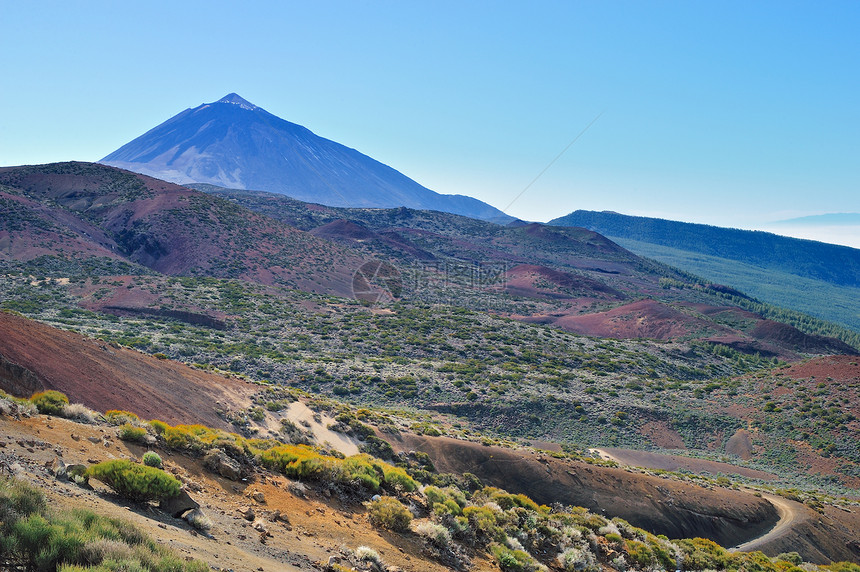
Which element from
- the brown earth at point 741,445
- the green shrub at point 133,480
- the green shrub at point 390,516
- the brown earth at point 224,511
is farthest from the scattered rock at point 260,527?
the brown earth at point 741,445

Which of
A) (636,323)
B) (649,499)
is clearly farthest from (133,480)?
(636,323)

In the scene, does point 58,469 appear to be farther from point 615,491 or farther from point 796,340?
point 796,340

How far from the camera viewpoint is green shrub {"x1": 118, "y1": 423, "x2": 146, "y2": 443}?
923 cm

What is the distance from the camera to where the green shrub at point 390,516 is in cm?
951

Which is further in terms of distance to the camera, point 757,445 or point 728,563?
point 757,445

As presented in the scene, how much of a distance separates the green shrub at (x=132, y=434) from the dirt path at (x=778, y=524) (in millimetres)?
18641

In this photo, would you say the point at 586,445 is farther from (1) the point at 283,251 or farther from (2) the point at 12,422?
(1) the point at 283,251

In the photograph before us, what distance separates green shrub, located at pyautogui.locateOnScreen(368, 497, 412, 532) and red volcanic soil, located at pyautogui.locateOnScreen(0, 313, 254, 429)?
9.07 metres

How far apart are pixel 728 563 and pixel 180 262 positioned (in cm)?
5929

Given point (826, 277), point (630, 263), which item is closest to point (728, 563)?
point (630, 263)

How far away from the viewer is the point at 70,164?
76750 mm

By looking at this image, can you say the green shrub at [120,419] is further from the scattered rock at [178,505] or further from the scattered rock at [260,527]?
the scattered rock at [260,527]

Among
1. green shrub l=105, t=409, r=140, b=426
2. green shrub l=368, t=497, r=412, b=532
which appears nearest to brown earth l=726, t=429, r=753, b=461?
green shrub l=368, t=497, r=412, b=532

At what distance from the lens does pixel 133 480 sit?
7.24 metres
